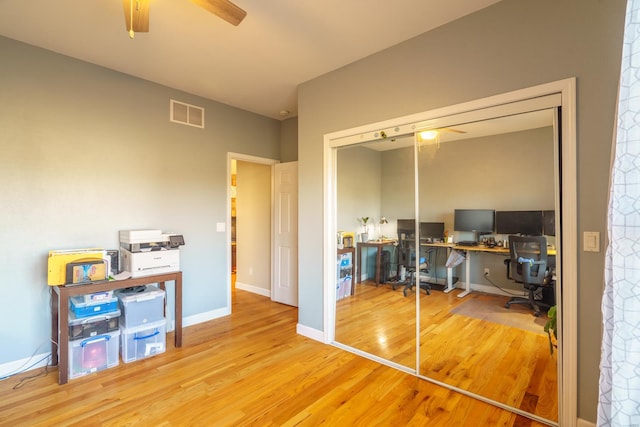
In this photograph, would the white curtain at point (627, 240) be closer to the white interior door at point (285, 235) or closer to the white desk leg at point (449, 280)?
the white desk leg at point (449, 280)

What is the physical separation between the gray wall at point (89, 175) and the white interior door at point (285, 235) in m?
0.80

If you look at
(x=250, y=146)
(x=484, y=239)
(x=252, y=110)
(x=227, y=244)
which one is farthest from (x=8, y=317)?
(x=484, y=239)

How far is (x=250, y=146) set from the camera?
168 inches

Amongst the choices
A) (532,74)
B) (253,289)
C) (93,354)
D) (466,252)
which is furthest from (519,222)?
(253,289)

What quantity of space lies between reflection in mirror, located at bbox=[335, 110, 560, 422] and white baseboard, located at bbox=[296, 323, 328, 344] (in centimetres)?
18

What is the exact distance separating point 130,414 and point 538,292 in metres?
3.01

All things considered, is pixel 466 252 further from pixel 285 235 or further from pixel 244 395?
pixel 285 235

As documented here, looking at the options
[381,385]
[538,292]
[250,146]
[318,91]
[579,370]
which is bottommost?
[381,385]

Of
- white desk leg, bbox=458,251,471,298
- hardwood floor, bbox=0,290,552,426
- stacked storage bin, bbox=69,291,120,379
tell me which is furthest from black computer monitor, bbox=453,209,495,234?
stacked storage bin, bbox=69,291,120,379

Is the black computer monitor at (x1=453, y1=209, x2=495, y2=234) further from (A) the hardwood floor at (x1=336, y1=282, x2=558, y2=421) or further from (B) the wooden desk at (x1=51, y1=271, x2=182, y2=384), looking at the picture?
(B) the wooden desk at (x1=51, y1=271, x2=182, y2=384)

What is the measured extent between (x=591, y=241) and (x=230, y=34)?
9.76 feet

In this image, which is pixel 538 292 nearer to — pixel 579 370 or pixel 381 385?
pixel 579 370

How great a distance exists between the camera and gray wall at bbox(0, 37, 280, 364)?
2521 mm

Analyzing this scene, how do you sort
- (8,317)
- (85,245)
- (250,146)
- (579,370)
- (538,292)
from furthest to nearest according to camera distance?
1. (250,146)
2. (85,245)
3. (8,317)
4. (538,292)
5. (579,370)
